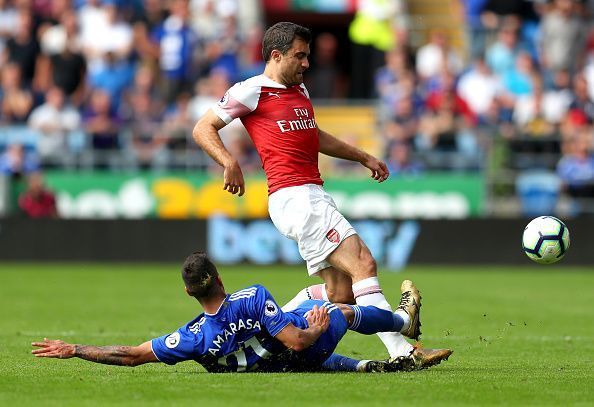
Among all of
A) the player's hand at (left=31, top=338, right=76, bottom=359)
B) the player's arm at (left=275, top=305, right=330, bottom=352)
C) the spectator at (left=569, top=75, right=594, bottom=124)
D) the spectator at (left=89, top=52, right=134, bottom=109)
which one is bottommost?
the player's hand at (left=31, top=338, right=76, bottom=359)

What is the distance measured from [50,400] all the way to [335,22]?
22.0 meters

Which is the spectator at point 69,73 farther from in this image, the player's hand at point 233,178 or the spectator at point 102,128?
the player's hand at point 233,178

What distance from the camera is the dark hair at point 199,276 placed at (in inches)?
332

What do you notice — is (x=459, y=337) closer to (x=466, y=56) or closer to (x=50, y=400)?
(x=50, y=400)

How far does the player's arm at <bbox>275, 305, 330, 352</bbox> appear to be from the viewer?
335 inches

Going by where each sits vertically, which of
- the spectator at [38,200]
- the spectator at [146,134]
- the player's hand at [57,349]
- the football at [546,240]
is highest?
the spectator at [146,134]

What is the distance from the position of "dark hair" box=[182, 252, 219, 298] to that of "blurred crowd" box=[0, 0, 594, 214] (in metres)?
13.5

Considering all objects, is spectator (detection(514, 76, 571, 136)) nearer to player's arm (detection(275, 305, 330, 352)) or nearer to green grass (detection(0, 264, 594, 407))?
green grass (detection(0, 264, 594, 407))

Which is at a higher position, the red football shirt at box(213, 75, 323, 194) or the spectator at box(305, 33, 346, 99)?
the spectator at box(305, 33, 346, 99)

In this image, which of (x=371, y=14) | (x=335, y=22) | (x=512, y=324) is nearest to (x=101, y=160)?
(x=371, y=14)

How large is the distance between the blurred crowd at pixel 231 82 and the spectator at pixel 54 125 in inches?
1.0

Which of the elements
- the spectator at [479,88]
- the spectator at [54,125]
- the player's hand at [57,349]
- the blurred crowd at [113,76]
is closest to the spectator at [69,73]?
the blurred crowd at [113,76]

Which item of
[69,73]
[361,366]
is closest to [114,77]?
[69,73]

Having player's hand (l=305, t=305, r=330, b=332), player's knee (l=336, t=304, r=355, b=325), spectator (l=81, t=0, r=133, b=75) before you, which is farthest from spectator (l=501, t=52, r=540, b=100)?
player's hand (l=305, t=305, r=330, b=332)
